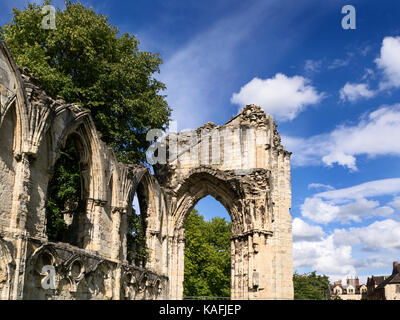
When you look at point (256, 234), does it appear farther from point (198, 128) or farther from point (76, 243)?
point (76, 243)

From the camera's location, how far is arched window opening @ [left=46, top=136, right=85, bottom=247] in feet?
38.0

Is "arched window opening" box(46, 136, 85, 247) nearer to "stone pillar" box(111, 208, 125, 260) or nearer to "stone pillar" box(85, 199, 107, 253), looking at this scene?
"stone pillar" box(85, 199, 107, 253)

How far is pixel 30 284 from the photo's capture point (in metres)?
8.42

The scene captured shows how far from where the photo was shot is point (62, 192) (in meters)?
12.4

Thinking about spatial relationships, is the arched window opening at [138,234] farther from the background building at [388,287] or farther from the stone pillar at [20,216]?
the background building at [388,287]

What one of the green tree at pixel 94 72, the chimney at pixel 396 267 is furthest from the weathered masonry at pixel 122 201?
the chimney at pixel 396 267

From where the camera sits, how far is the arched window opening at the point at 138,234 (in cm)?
1471

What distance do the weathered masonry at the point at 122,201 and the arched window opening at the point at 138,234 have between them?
3.9 inches

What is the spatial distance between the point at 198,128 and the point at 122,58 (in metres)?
4.41

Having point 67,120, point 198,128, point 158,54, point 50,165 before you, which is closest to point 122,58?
point 158,54

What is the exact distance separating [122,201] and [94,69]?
547cm

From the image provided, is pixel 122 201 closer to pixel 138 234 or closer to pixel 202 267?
pixel 138 234

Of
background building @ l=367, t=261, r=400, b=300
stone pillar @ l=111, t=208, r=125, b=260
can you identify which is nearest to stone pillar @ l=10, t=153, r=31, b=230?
stone pillar @ l=111, t=208, r=125, b=260

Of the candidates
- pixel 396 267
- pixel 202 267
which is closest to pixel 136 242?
pixel 202 267
